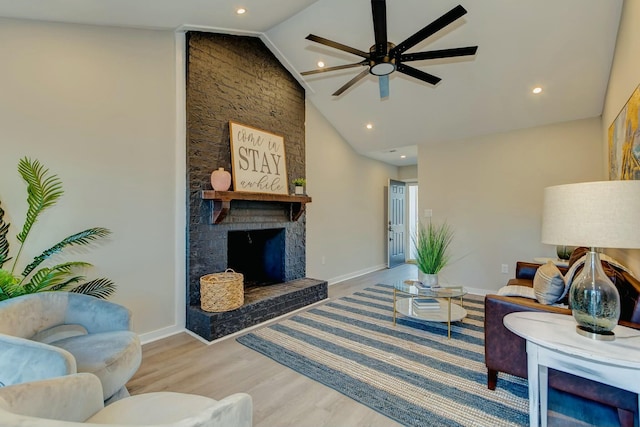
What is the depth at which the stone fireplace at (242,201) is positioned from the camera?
3096mm

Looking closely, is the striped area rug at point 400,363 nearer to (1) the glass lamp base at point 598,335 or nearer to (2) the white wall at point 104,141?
(1) the glass lamp base at point 598,335

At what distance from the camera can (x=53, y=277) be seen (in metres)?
2.12

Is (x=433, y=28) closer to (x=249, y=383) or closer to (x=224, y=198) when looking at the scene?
(x=224, y=198)

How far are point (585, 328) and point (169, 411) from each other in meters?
1.93

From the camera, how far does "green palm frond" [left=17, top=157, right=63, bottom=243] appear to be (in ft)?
6.93

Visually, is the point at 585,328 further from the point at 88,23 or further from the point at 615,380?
the point at 88,23

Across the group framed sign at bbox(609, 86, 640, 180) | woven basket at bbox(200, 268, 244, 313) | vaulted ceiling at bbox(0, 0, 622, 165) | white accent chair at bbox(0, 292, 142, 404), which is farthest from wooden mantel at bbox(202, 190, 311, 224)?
framed sign at bbox(609, 86, 640, 180)

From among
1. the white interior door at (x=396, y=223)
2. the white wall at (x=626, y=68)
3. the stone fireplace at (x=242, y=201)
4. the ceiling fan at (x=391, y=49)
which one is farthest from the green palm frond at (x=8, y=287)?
the white interior door at (x=396, y=223)

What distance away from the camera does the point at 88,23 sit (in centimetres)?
249

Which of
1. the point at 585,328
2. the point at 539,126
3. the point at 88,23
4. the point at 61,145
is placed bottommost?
the point at 585,328

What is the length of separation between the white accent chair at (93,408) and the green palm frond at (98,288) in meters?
1.58

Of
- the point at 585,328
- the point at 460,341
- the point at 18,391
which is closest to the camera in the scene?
the point at 18,391

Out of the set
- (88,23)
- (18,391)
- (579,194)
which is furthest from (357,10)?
(18,391)

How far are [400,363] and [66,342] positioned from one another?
226 centimetres
